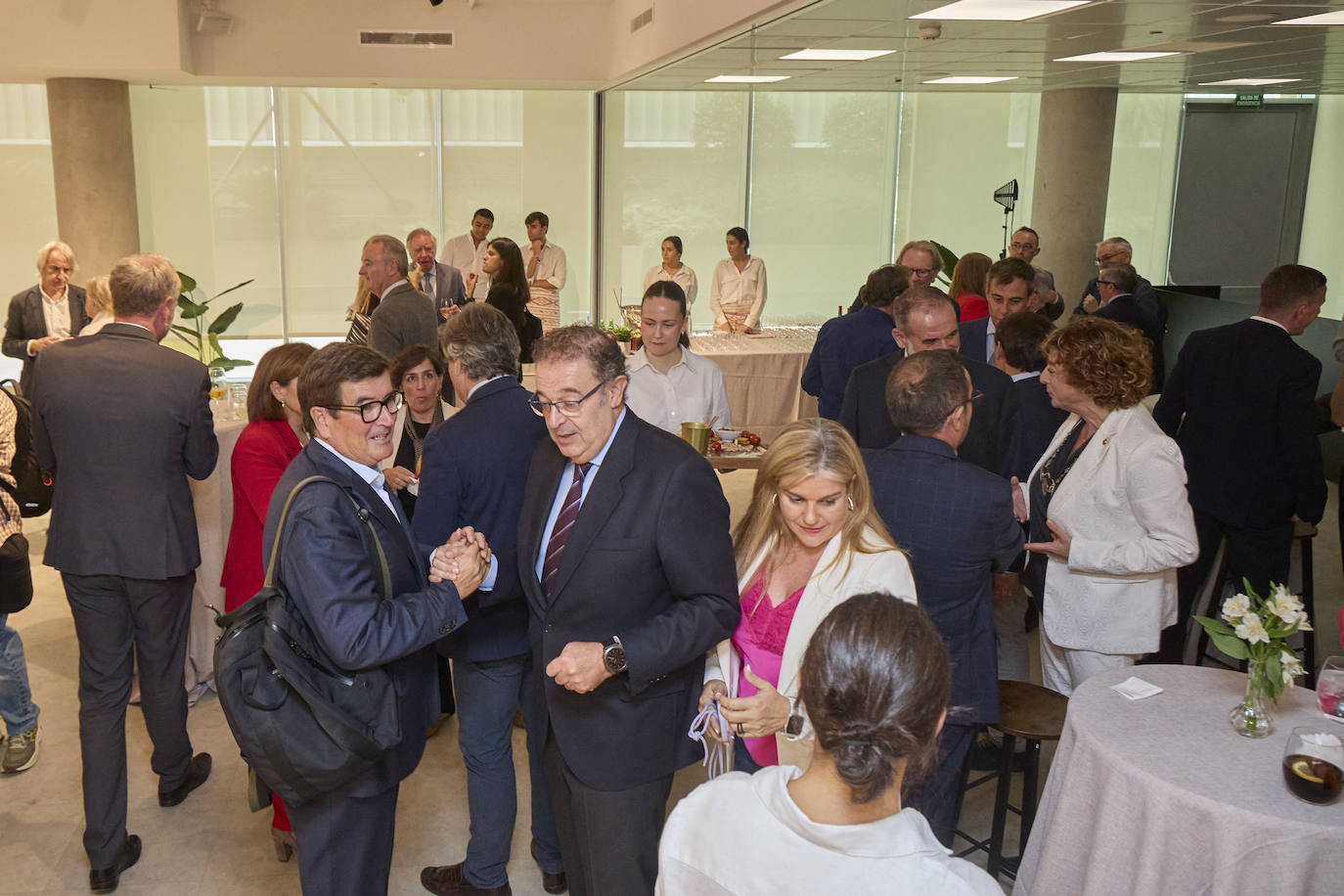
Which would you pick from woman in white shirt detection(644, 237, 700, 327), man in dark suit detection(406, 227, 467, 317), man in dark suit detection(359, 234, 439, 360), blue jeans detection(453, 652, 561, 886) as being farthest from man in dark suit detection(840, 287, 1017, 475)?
woman in white shirt detection(644, 237, 700, 327)

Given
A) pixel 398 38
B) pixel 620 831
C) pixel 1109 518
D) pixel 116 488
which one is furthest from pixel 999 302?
pixel 398 38

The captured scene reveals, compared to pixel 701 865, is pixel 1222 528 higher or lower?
lower

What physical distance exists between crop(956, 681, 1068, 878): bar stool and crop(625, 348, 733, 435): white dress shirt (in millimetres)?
1848

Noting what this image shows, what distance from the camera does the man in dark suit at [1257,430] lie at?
4105 mm

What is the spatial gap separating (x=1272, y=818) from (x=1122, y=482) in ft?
3.77

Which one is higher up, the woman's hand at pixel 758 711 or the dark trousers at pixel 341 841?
the woman's hand at pixel 758 711

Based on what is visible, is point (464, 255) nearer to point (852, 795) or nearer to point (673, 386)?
point (673, 386)

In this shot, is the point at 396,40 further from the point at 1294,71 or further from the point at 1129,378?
the point at 1129,378

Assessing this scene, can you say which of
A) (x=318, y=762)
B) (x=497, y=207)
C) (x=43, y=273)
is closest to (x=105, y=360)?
(x=318, y=762)

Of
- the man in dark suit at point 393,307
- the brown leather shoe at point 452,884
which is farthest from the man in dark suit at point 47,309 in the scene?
the brown leather shoe at point 452,884

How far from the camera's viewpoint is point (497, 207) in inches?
452

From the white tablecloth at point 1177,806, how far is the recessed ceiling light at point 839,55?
458 centimetres

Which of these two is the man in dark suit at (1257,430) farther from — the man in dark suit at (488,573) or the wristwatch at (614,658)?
the wristwatch at (614,658)

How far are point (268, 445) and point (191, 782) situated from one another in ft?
4.33
